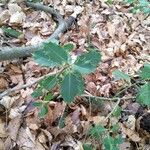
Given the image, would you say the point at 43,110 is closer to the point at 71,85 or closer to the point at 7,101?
the point at 7,101

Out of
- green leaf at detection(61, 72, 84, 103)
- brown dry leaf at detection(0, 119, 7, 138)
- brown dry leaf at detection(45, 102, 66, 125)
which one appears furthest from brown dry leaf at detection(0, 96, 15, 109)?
green leaf at detection(61, 72, 84, 103)

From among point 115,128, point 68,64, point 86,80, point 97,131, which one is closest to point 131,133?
point 115,128

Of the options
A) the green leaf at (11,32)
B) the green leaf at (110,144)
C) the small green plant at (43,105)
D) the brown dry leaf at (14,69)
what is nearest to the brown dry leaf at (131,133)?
the green leaf at (110,144)

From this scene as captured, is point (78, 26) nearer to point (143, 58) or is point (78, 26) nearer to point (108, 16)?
point (108, 16)

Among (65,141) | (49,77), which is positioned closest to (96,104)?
(65,141)

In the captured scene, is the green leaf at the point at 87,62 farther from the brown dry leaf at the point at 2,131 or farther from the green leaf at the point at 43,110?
the brown dry leaf at the point at 2,131

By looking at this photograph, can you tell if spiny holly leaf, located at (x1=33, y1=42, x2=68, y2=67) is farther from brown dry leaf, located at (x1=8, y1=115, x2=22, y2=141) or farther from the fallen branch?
the fallen branch
